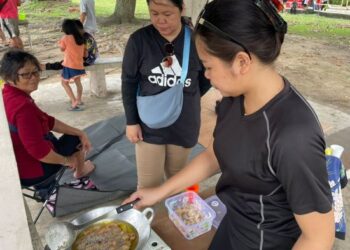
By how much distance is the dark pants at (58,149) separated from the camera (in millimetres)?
2514

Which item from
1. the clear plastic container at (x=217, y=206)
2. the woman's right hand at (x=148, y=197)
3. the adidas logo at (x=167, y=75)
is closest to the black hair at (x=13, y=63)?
the adidas logo at (x=167, y=75)

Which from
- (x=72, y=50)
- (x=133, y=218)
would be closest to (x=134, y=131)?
(x=133, y=218)

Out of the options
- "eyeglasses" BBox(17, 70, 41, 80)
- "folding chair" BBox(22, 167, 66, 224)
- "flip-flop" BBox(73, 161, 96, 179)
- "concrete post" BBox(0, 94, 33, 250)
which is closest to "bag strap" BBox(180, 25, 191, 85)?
"eyeglasses" BBox(17, 70, 41, 80)

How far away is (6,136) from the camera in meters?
0.96

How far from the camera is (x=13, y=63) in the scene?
2426mm

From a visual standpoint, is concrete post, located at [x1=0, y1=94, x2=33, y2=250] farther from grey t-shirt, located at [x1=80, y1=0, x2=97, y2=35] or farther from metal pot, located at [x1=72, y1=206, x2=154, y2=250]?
grey t-shirt, located at [x1=80, y1=0, x2=97, y2=35]

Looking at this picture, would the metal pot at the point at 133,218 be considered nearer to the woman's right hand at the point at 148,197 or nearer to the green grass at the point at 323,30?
the woman's right hand at the point at 148,197

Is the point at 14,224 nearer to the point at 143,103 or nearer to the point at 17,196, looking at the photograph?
the point at 17,196

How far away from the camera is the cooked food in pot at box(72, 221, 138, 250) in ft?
4.66

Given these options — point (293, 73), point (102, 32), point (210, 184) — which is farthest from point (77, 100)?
point (102, 32)

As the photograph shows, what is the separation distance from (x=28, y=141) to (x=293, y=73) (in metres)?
6.54

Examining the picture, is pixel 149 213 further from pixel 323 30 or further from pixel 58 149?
pixel 323 30

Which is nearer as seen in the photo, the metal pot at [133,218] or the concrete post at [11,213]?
the concrete post at [11,213]

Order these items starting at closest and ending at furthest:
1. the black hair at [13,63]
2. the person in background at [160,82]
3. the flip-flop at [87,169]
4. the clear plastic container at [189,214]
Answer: the clear plastic container at [189,214] → the person in background at [160,82] → the black hair at [13,63] → the flip-flop at [87,169]
